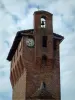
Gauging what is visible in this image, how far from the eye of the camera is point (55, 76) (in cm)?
3712

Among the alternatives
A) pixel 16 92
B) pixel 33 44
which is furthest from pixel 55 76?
pixel 16 92

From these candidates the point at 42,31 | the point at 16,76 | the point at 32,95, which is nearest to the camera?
the point at 32,95

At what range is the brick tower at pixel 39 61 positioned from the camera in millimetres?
36000

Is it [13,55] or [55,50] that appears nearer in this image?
[55,50]

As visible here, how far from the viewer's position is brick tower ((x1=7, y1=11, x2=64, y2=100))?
118 feet

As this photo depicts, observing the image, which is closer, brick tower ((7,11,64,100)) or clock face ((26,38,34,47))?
brick tower ((7,11,64,100))

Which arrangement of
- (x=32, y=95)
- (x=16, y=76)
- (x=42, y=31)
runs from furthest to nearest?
(x=16, y=76), (x=42, y=31), (x=32, y=95)

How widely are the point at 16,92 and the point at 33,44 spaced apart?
23.7 feet

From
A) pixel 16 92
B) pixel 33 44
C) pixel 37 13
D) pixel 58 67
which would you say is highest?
pixel 37 13

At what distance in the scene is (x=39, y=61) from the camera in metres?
37.0

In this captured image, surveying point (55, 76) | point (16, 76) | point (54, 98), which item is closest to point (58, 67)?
point (55, 76)

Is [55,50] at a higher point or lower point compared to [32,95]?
higher

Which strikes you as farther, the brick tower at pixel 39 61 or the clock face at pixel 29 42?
the clock face at pixel 29 42

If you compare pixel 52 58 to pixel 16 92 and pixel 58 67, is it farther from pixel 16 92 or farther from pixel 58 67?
pixel 16 92
